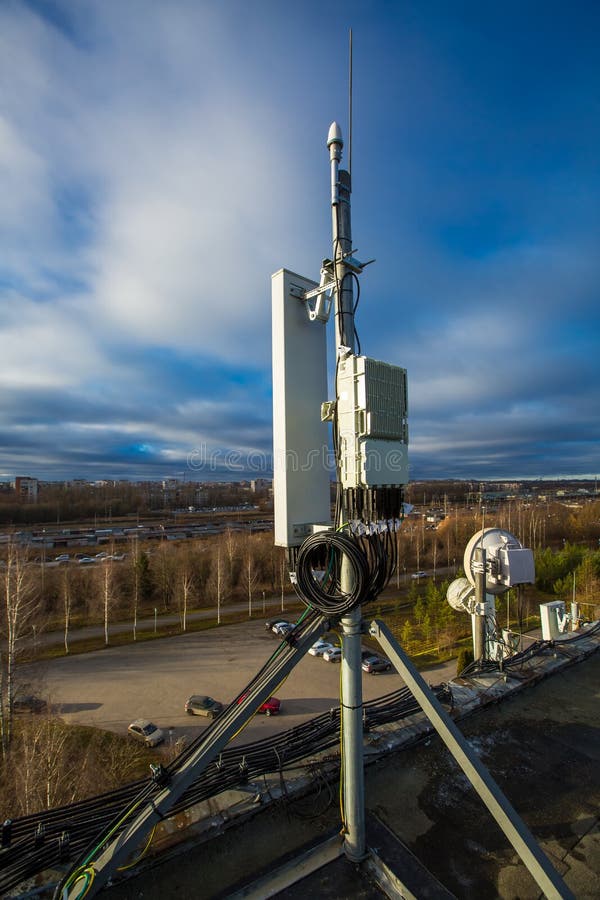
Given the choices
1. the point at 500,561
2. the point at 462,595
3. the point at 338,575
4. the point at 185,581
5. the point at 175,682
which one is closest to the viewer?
the point at 338,575

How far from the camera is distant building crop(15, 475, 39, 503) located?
2490 inches

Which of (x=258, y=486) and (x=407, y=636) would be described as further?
(x=258, y=486)

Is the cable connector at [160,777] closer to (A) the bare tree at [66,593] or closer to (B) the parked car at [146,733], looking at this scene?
(B) the parked car at [146,733]

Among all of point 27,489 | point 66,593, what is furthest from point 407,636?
point 27,489

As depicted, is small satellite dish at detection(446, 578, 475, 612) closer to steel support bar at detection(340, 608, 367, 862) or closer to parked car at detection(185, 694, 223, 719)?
steel support bar at detection(340, 608, 367, 862)

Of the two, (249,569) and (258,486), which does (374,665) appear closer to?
(249,569)

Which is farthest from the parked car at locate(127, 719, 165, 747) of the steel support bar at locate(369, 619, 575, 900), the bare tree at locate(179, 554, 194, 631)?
the steel support bar at locate(369, 619, 575, 900)

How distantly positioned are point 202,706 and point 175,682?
4250 millimetres

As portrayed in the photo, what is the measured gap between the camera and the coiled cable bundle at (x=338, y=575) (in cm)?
311

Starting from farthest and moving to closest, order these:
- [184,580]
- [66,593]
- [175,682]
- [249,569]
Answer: [249,569], [184,580], [66,593], [175,682]

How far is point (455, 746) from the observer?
3.05 metres

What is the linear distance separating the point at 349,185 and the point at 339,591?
11.3ft

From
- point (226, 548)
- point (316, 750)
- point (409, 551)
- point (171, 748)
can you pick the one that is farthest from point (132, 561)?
point (316, 750)

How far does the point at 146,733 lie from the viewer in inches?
610
